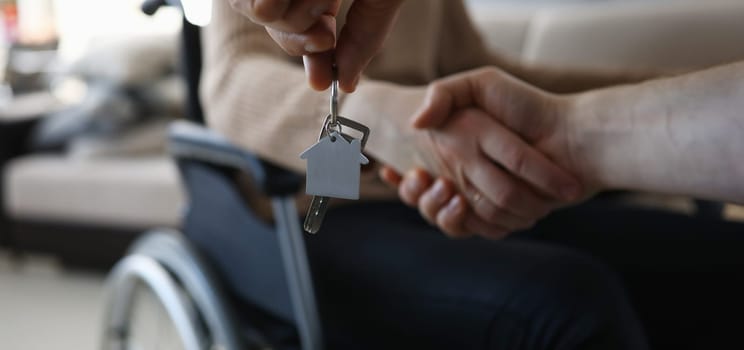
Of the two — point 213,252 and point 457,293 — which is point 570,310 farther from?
point 213,252

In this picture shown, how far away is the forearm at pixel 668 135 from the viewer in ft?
1.50

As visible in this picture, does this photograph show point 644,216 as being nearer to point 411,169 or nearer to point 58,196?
point 411,169

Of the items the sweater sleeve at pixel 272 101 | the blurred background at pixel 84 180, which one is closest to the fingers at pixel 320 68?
the sweater sleeve at pixel 272 101

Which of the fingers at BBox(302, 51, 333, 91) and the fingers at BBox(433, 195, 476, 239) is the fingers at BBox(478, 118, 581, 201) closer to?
the fingers at BBox(433, 195, 476, 239)

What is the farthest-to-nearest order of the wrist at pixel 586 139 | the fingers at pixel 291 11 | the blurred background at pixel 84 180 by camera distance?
the blurred background at pixel 84 180
the wrist at pixel 586 139
the fingers at pixel 291 11

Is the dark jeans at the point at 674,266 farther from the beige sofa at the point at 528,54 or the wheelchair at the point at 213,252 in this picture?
the beige sofa at the point at 528,54

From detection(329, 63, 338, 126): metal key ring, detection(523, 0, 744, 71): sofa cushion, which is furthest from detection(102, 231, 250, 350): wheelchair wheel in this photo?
detection(523, 0, 744, 71): sofa cushion

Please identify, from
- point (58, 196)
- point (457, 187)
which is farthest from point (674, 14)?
point (58, 196)

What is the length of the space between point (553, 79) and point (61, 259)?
175 centimetres

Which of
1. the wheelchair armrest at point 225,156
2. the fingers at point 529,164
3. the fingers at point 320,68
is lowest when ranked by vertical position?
the wheelchair armrest at point 225,156

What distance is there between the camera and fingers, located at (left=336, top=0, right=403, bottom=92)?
0.34 metres

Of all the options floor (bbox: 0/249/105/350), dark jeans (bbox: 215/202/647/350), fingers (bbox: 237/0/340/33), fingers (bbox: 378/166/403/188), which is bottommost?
floor (bbox: 0/249/105/350)

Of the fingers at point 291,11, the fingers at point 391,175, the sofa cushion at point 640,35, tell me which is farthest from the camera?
the sofa cushion at point 640,35

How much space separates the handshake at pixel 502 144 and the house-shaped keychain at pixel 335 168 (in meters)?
0.27
